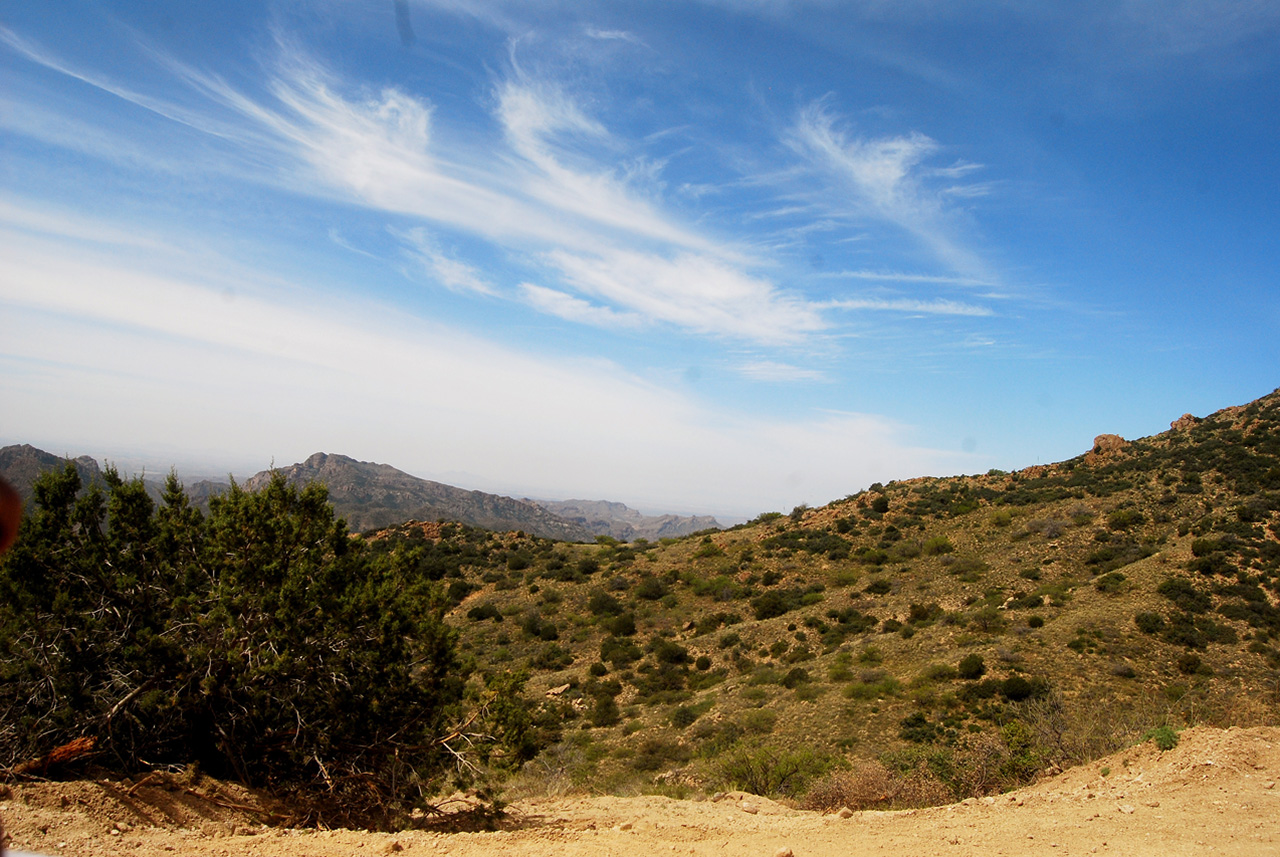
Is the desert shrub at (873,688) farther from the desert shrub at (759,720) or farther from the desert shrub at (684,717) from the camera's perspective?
the desert shrub at (684,717)

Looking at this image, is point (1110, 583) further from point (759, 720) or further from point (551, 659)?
point (551, 659)

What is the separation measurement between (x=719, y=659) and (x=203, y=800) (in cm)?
2319

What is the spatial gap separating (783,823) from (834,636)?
20.1m

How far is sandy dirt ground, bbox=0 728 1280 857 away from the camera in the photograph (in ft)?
25.9

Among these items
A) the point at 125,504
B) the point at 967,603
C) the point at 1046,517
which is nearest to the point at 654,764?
the point at 125,504

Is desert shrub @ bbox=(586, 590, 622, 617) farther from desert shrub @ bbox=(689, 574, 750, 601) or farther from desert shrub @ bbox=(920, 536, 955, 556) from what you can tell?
desert shrub @ bbox=(920, 536, 955, 556)

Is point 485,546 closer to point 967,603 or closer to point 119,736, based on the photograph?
point 967,603

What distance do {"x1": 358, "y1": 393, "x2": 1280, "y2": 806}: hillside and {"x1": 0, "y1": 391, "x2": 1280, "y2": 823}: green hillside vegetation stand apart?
141 millimetres

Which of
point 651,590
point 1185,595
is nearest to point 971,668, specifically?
point 1185,595

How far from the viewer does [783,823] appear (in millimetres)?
10891

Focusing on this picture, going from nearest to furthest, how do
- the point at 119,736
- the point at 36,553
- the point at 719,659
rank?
the point at 119,736 → the point at 36,553 → the point at 719,659

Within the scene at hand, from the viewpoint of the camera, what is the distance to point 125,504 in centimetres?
1166

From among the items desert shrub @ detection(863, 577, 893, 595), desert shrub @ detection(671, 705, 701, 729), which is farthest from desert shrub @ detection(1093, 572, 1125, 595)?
desert shrub @ detection(671, 705, 701, 729)

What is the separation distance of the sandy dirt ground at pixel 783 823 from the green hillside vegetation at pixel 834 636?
45.7 inches
